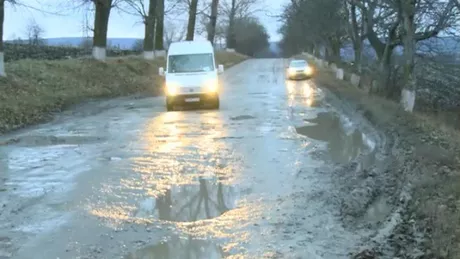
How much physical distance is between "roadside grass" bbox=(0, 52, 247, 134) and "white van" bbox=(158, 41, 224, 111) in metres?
4.26

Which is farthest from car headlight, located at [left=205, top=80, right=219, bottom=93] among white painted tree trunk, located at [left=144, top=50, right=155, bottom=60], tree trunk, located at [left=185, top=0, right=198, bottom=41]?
tree trunk, located at [left=185, top=0, right=198, bottom=41]

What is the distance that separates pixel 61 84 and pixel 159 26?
19035 mm

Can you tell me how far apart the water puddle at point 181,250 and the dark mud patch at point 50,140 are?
7812 millimetres

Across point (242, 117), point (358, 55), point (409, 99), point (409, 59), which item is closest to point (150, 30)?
point (358, 55)

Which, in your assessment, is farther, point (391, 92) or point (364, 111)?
point (391, 92)

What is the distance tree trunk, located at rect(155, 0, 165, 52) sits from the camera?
136 ft

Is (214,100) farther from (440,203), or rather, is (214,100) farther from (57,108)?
(440,203)

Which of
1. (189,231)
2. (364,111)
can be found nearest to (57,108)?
(364,111)

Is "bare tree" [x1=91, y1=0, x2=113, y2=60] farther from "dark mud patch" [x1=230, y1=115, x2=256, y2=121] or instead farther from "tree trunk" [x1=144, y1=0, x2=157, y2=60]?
"dark mud patch" [x1=230, y1=115, x2=256, y2=121]

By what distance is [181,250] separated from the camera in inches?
236

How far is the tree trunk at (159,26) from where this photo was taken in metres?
41.3

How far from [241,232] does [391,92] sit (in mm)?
23221

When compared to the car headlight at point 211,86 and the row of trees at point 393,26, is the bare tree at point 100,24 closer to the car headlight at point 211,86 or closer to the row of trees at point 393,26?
the car headlight at point 211,86

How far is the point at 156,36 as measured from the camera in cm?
4388
